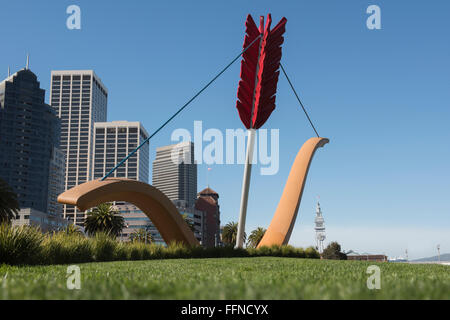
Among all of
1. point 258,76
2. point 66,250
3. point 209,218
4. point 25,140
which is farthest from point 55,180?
point 66,250

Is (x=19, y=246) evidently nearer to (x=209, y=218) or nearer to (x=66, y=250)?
(x=66, y=250)

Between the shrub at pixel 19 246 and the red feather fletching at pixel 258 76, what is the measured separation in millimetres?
14051

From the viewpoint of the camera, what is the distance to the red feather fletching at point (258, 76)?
22547mm

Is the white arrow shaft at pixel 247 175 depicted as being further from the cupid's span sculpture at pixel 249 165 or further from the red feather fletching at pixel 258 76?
the red feather fletching at pixel 258 76

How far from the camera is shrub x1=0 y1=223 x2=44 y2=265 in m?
10.2

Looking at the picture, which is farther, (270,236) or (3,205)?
(3,205)

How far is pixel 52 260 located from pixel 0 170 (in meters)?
128

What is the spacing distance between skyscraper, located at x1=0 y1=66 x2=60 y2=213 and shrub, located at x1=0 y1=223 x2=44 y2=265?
125 meters

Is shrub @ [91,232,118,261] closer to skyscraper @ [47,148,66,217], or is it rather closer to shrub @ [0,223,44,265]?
shrub @ [0,223,44,265]

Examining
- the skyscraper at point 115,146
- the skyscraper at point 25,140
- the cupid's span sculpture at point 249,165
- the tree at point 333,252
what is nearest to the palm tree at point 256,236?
the tree at point 333,252

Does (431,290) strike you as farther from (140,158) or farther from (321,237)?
(140,158)

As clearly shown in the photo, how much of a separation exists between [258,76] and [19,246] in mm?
15937

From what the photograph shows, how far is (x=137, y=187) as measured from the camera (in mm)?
17656
